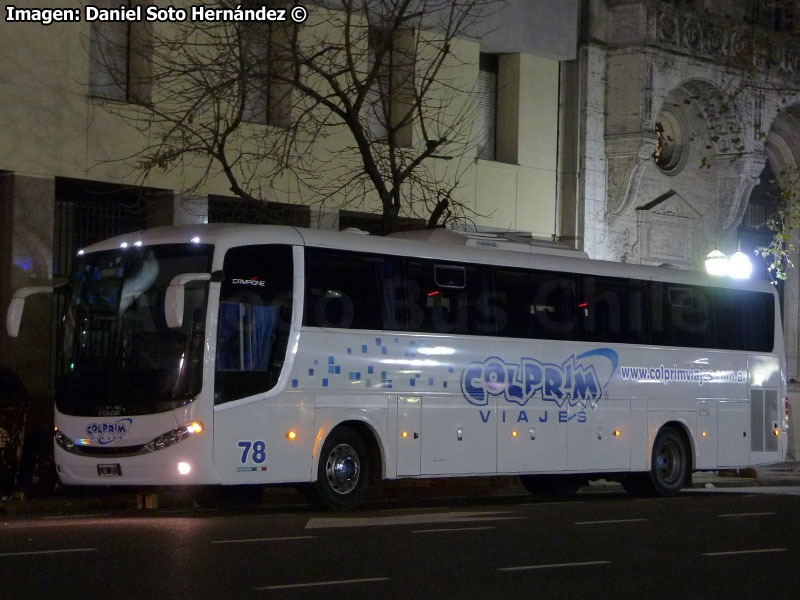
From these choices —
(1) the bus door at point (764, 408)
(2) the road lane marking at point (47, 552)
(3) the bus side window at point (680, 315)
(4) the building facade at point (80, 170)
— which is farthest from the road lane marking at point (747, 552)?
(4) the building facade at point (80, 170)

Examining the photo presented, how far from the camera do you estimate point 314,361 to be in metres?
16.1

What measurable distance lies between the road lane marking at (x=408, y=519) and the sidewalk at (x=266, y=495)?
3019mm

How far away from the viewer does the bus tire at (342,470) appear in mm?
16328

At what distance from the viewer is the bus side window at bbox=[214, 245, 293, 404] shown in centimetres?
1526

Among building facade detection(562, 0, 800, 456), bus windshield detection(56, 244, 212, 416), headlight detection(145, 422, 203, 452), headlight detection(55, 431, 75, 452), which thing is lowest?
headlight detection(55, 431, 75, 452)

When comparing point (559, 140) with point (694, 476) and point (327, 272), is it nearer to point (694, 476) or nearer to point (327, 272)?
point (694, 476)

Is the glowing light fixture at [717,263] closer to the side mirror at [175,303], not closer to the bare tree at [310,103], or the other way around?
the bare tree at [310,103]

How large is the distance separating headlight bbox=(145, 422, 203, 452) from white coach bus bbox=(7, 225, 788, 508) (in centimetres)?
3

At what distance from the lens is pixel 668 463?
21.5 metres

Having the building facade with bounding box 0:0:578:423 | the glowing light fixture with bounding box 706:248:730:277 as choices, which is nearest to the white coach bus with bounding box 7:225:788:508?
the building facade with bounding box 0:0:578:423

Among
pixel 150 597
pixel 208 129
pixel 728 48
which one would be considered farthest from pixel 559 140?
pixel 150 597

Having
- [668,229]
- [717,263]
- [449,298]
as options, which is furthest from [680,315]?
[668,229]

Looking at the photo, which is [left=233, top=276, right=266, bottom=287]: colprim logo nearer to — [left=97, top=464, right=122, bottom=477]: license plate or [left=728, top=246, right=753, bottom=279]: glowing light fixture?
[left=97, top=464, right=122, bottom=477]: license plate

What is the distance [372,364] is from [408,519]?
233 centimetres
